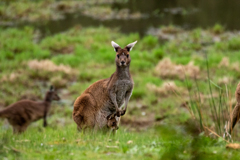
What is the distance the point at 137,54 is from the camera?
11867mm

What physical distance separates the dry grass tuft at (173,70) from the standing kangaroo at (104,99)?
5.21 meters

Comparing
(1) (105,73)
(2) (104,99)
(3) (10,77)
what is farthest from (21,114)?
(1) (105,73)

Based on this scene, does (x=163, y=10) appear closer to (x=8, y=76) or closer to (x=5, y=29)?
(x=5, y=29)

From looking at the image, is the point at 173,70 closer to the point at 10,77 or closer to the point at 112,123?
the point at 10,77

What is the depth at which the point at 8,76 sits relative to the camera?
10414 millimetres

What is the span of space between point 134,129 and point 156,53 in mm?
4497

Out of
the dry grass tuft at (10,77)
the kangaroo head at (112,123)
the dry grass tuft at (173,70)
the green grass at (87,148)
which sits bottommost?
the dry grass tuft at (173,70)

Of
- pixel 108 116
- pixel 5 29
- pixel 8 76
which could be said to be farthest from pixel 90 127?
pixel 5 29

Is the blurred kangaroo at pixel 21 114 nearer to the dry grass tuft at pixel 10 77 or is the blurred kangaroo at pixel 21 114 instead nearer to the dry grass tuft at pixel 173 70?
the dry grass tuft at pixel 10 77

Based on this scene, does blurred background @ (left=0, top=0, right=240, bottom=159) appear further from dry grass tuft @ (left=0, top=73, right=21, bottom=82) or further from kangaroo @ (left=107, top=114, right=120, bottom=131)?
kangaroo @ (left=107, top=114, right=120, bottom=131)

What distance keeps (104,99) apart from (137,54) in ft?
22.1

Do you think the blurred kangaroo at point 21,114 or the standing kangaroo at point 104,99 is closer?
the standing kangaroo at point 104,99

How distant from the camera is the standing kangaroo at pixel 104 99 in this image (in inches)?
202

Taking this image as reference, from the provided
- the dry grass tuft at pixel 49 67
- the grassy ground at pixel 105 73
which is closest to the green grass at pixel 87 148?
the grassy ground at pixel 105 73
